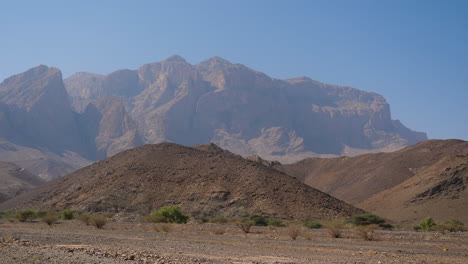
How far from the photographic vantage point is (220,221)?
164 ft

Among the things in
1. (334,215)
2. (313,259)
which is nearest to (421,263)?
(313,259)

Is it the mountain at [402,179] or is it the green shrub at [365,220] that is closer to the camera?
the green shrub at [365,220]

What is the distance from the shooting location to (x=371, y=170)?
11219 centimetres

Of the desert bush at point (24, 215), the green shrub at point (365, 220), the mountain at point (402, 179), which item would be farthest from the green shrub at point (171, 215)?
the mountain at point (402, 179)

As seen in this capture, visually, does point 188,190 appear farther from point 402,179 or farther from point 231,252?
point 402,179

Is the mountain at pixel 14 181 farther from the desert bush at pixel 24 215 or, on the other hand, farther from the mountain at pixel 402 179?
the desert bush at pixel 24 215

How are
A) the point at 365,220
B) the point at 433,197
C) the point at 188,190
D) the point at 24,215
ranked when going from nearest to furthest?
1. the point at 365,220
2. the point at 24,215
3. the point at 188,190
4. the point at 433,197

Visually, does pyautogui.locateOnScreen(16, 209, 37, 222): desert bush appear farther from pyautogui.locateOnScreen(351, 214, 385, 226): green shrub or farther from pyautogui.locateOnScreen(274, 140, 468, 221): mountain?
pyautogui.locateOnScreen(274, 140, 468, 221): mountain

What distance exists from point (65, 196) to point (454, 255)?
54.0 metres

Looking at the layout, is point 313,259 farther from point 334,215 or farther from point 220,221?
point 334,215

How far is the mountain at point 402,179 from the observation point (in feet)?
236

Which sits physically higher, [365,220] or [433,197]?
[433,197]

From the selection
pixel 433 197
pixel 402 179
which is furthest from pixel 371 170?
pixel 433 197

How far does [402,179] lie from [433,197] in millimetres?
25001
